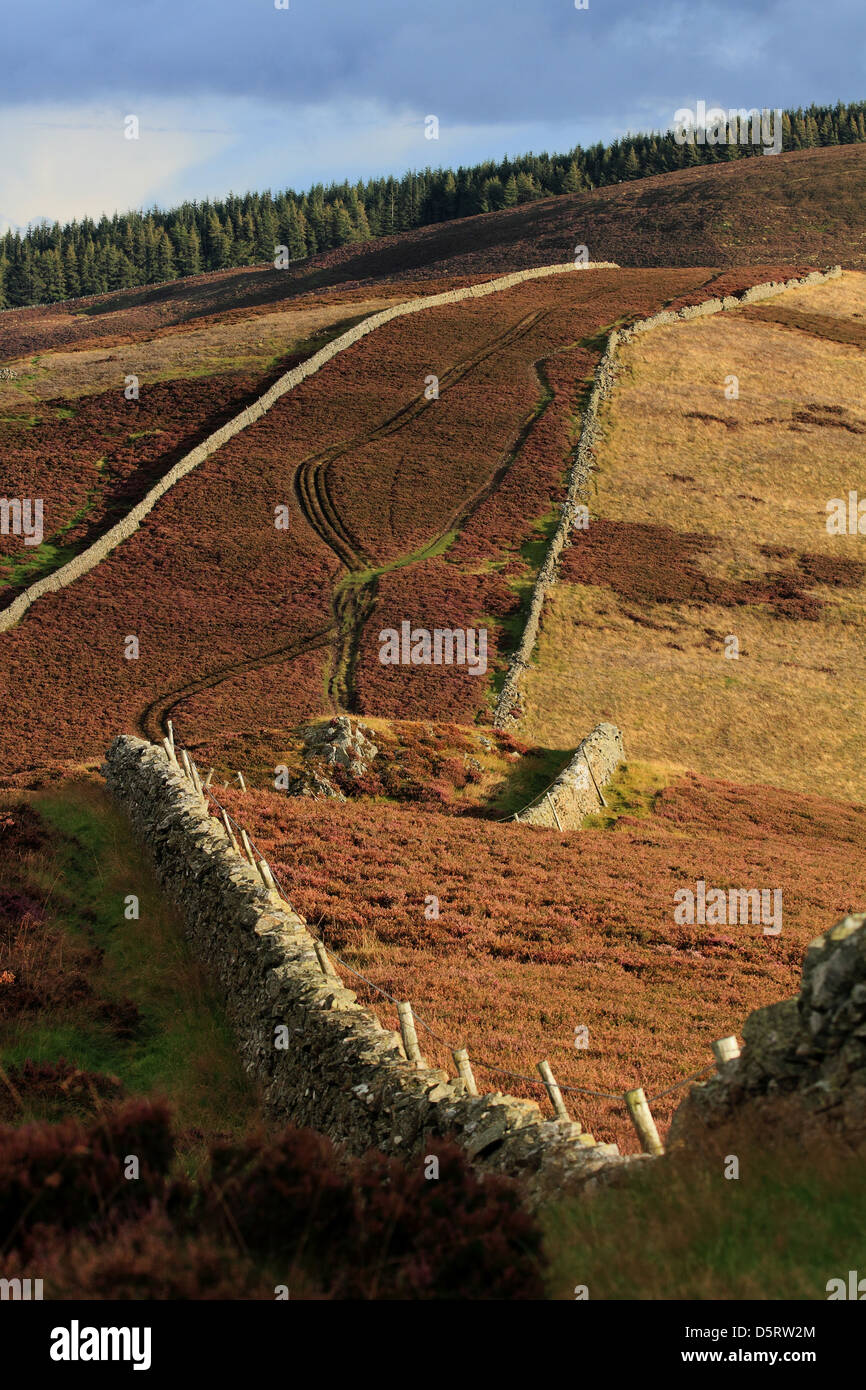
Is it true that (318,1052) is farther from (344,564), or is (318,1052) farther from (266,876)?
(344,564)

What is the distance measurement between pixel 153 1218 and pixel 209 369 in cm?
8113

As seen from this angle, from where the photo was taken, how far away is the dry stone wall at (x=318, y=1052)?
918 cm

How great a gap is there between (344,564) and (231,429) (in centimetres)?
1879

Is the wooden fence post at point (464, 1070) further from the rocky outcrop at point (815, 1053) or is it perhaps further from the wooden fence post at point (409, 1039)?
the rocky outcrop at point (815, 1053)

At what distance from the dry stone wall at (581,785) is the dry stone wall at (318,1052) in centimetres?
1327

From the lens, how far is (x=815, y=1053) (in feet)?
25.3

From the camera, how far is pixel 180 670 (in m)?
43.8

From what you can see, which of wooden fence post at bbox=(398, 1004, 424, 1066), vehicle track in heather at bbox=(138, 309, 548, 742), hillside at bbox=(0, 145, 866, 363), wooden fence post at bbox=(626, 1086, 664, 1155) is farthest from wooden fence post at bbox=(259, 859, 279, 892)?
hillside at bbox=(0, 145, 866, 363)

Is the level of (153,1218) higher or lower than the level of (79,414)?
lower

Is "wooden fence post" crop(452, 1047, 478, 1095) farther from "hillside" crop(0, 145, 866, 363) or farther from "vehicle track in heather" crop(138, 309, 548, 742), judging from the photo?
"hillside" crop(0, 145, 866, 363)

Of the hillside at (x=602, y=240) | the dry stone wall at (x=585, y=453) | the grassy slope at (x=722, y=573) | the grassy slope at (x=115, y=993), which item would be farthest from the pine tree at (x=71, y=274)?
the grassy slope at (x=115, y=993)

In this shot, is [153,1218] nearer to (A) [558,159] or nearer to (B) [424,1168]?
(B) [424,1168]

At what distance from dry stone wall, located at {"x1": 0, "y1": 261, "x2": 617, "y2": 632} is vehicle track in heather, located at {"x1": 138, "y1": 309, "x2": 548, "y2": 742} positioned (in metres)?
6.73
